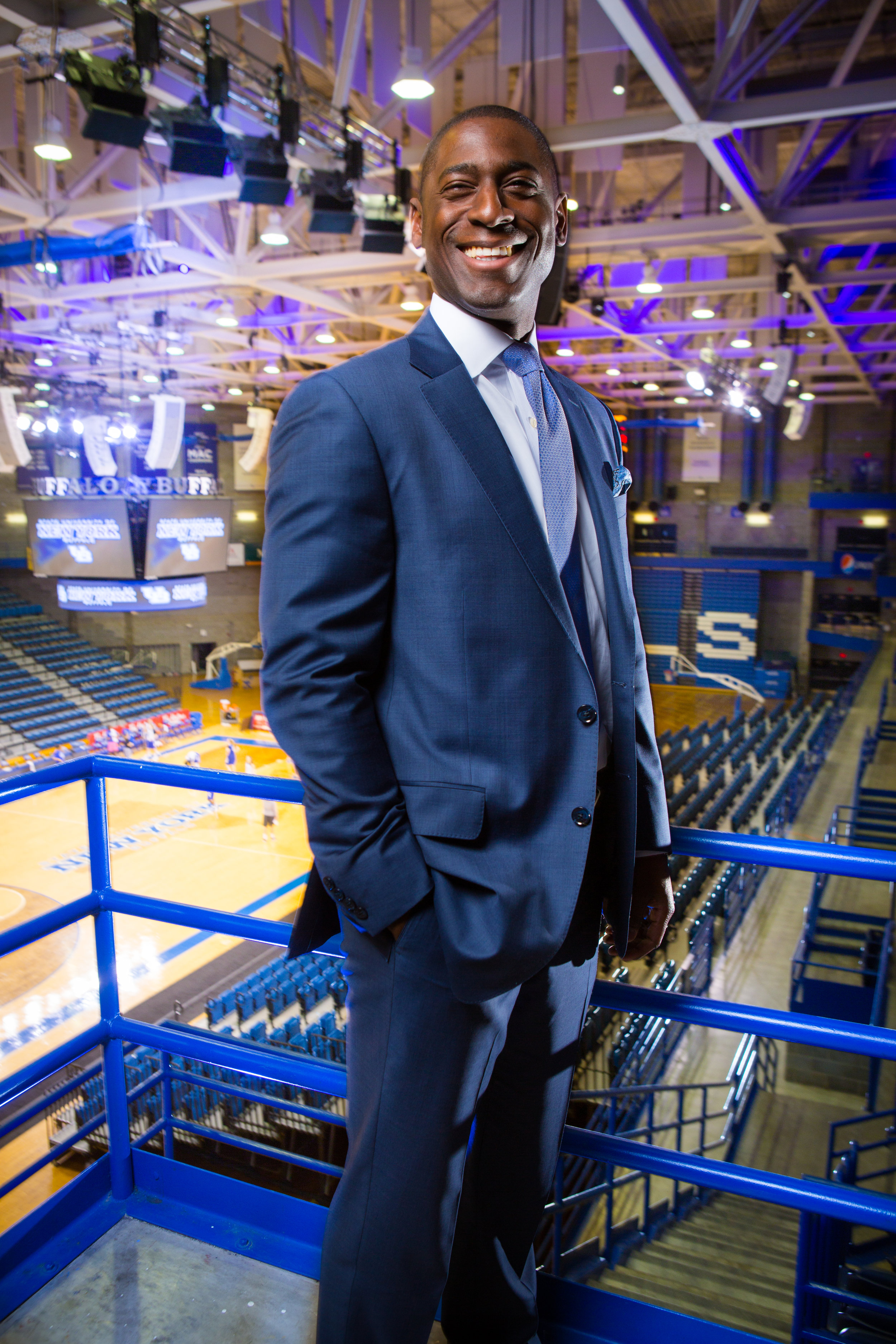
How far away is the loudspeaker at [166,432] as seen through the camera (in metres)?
13.1

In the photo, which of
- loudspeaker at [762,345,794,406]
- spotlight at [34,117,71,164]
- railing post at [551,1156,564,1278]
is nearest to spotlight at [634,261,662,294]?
loudspeaker at [762,345,794,406]

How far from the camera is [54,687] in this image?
19.6 metres

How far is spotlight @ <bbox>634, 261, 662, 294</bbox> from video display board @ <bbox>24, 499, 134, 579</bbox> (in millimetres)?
8054

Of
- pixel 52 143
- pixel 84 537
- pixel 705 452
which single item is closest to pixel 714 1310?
pixel 52 143

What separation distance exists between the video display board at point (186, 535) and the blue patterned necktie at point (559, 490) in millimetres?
13571

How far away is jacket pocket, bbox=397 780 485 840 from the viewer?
1033mm

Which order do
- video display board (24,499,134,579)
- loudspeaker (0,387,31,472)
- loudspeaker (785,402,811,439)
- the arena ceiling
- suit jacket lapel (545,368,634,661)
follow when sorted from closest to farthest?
suit jacket lapel (545,368,634,661), the arena ceiling, loudspeaker (0,387,31,472), video display board (24,499,134,579), loudspeaker (785,402,811,439)

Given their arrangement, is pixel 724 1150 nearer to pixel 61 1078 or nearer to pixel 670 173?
pixel 61 1078

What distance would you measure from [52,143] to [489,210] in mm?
5754

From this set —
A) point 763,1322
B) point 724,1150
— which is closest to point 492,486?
point 763,1322

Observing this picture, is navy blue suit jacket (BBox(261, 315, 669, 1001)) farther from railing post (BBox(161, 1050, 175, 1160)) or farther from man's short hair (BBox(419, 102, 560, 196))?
railing post (BBox(161, 1050, 175, 1160))

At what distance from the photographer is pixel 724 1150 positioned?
5957 mm

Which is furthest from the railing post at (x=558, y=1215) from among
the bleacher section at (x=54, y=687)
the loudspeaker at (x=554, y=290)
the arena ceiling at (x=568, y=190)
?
the bleacher section at (x=54, y=687)

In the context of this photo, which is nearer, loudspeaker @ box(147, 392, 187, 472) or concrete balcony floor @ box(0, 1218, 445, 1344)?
concrete balcony floor @ box(0, 1218, 445, 1344)
